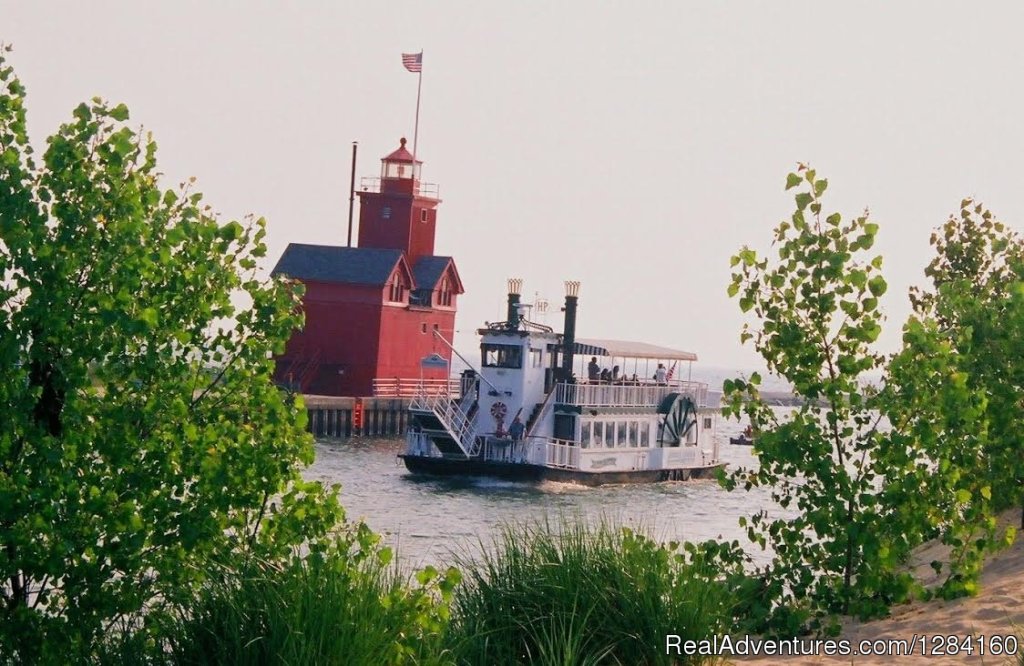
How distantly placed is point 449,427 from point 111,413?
33347mm

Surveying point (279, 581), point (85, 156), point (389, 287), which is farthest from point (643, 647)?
point (389, 287)

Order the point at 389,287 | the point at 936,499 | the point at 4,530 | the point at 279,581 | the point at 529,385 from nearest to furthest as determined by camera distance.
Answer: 1. the point at 279,581
2. the point at 4,530
3. the point at 936,499
4. the point at 529,385
5. the point at 389,287

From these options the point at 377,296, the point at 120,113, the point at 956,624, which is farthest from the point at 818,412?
the point at 377,296

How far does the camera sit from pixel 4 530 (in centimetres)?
917

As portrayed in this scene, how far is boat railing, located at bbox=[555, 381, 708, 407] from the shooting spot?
43500mm

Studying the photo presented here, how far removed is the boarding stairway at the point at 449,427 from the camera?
42844mm

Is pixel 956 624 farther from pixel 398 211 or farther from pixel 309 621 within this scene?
pixel 398 211

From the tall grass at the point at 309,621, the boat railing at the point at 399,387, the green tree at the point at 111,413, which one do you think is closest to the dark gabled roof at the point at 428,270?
the boat railing at the point at 399,387

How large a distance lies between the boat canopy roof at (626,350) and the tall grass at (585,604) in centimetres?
3446

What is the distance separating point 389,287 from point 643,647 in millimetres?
57228

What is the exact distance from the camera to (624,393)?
1813 inches

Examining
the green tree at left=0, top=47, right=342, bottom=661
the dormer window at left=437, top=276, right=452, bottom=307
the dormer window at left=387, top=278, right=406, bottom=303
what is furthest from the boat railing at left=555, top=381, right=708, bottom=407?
the green tree at left=0, top=47, right=342, bottom=661

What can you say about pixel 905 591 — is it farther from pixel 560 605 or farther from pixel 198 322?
pixel 198 322

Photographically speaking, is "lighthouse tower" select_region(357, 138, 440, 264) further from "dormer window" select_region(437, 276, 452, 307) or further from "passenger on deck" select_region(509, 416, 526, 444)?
"passenger on deck" select_region(509, 416, 526, 444)
